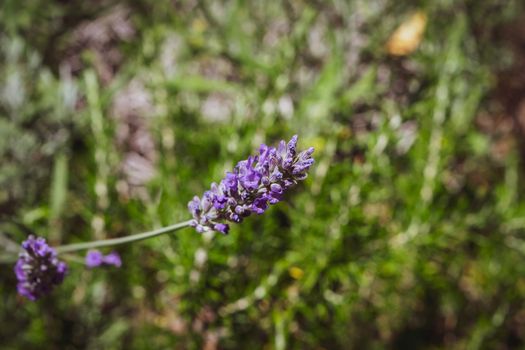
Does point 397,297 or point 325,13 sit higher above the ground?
point 325,13

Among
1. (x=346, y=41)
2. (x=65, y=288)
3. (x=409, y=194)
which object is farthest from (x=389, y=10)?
(x=65, y=288)

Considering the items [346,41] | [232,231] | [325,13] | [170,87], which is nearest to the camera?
[232,231]

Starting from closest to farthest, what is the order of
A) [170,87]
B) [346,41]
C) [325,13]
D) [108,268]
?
1. [108,268]
2. [170,87]
3. [346,41]
4. [325,13]

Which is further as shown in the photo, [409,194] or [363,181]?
[409,194]

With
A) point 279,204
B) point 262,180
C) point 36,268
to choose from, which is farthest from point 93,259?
point 279,204

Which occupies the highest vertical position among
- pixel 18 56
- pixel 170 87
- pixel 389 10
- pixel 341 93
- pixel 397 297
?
pixel 18 56

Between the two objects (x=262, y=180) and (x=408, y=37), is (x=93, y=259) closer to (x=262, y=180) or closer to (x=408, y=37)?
(x=262, y=180)

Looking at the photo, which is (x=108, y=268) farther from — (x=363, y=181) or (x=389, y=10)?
(x=389, y=10)

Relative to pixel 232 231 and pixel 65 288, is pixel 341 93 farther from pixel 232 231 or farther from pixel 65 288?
pixel 65 288
